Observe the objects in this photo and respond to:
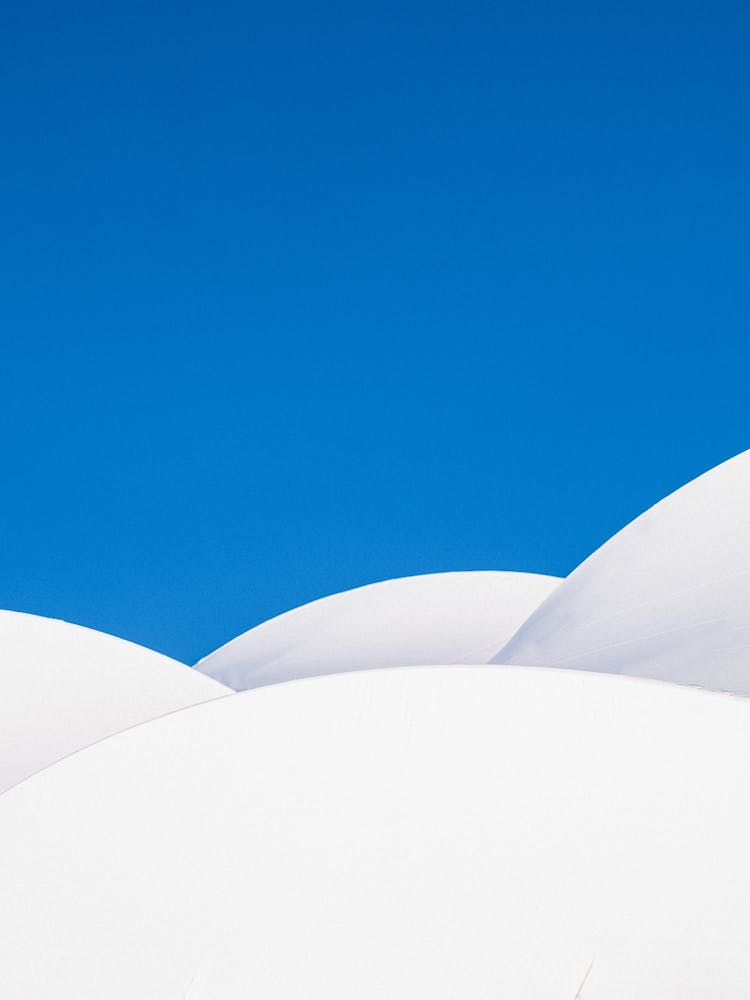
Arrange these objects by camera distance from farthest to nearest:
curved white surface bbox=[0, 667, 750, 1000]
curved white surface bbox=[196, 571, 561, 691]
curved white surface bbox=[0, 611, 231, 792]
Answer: curved white surface bbox=[196, 571, 561, 691] → curved white surface bbox=[0, 611, 231, 792] → curved white surface bbox=[0, 667, 750, 1000]

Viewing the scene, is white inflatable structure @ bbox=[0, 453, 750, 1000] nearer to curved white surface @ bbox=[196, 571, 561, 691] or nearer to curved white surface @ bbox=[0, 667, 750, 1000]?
curved white surface @ bbox=[0, 667, 750, 1000]

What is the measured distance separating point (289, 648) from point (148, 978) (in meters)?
24.3

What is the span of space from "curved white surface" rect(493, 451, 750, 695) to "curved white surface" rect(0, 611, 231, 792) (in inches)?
220

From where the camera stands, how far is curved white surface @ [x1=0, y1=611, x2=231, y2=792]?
16594 millimetres

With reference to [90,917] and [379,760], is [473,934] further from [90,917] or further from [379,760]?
[90,917]

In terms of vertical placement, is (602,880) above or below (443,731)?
below

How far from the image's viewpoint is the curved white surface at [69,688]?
54.4 ft

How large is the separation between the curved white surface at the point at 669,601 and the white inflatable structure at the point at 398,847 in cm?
704

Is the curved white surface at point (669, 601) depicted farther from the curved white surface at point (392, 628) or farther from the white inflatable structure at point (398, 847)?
the white inflatable structure at point (398, 847)

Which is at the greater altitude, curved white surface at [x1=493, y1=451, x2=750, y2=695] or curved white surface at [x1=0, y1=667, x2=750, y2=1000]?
curved white surface at [x1=493, y1=451, x2=750, y2=695]

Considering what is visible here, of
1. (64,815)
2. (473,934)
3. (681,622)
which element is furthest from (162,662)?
(473,934)

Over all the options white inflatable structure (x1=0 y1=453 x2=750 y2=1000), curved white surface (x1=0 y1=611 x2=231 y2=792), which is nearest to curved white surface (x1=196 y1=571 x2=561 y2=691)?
curved white surface (x1=0 y1=611 x2=231 y2=792)

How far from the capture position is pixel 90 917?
306 inches

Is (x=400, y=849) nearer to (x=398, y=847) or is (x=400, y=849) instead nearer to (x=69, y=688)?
(x=398, y=847)
